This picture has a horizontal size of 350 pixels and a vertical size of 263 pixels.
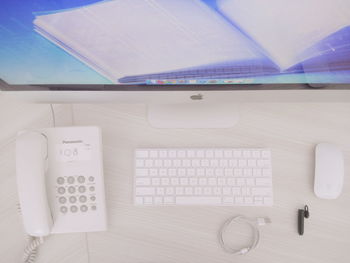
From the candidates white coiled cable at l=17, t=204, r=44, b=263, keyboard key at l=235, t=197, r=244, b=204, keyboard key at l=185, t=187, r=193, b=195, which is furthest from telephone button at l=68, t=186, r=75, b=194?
keyboard key at l=235, t=197, r=244, b=204

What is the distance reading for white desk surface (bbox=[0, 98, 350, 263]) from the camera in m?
0.64

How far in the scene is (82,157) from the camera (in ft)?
2.03

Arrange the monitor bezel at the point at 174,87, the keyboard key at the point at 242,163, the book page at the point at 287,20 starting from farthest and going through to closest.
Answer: the keyboard key at the point at 242,163
the monitor bezel at the point at 174,87
the book page at the point at 287,20

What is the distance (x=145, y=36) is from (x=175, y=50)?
54 millimetres

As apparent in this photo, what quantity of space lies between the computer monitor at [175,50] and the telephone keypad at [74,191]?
0.16 metres

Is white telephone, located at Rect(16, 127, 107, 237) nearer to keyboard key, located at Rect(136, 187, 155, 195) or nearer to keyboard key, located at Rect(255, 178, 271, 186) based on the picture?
keyboard key, located at Rect(136, 187, 155, 195)

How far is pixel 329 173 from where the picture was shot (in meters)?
0.64

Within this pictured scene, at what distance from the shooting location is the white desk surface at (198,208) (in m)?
0.64

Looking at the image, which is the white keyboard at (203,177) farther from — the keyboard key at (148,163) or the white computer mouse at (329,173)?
the white computer mouse at (329,173)

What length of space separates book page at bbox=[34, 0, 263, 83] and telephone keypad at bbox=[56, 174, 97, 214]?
0.74ft

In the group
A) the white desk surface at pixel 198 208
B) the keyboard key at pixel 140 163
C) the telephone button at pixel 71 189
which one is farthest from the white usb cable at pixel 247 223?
the telephone button at pixel 71 189

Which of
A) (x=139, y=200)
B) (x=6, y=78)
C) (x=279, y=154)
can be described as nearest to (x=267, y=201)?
(x=279, y=154)

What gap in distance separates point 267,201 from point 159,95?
32cm

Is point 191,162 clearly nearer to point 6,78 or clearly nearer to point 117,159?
point 117,159
